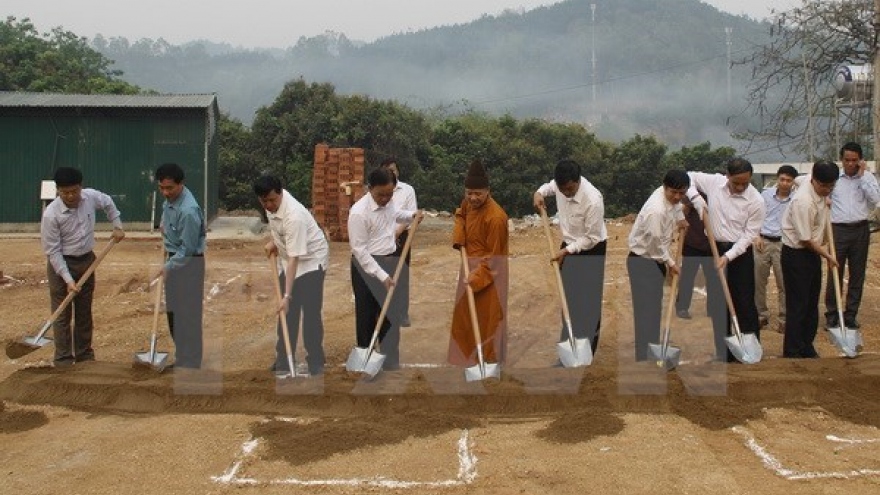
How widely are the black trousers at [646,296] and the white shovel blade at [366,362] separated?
2.14 meters

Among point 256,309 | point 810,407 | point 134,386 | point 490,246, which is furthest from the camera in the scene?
point 256,309

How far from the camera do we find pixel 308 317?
23.6ft

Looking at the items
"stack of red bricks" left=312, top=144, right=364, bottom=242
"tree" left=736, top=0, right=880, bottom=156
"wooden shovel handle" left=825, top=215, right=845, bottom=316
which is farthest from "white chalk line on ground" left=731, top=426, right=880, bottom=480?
"stack of red bricks" left=312, top=144, right=364, bottom=242

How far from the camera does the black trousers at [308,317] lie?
281 inches

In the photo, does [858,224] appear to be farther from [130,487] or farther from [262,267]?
[262,267]

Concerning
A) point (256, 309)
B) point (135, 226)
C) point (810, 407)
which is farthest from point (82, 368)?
point (135, 226)

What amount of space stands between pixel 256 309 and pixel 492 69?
113859 millimetres

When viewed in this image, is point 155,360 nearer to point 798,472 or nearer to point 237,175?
point 798,472

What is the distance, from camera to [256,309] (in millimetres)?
10867

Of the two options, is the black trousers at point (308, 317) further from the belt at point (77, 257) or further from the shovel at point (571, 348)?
the shovel at point (571, 348)

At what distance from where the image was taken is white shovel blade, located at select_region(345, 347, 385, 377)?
6.89 meters

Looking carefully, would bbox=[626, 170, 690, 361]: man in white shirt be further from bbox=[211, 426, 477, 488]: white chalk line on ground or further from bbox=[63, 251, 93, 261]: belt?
bbox=[63, 251, 93, 261]: belt

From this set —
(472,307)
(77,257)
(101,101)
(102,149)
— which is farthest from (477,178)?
(101,101)

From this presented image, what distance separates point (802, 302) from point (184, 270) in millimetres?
5097
